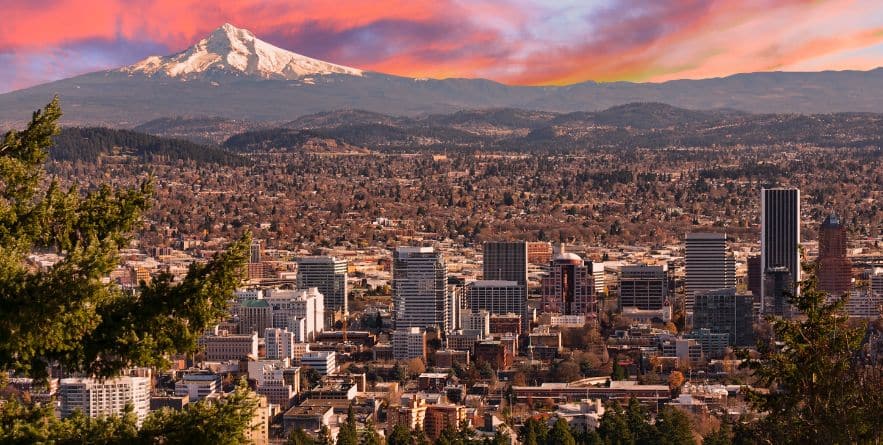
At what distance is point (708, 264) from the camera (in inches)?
2576

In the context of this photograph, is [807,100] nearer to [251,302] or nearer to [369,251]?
[369,251]

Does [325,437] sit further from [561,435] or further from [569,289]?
[569,289]

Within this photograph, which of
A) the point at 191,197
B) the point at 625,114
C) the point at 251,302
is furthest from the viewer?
the point at 625,114

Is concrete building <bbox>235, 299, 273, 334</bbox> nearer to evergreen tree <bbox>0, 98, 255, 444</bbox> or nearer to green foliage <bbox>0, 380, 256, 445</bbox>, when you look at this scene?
evergreen tree <bbox>0, 98, 255, 444</bbox>

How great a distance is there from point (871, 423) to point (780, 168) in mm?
100385

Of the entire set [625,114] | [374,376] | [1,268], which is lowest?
[374,376]

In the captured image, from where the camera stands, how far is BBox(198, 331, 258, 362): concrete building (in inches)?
1971

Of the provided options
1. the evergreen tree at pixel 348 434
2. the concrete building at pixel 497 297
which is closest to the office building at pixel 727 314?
the concrete building at pixel 497 297

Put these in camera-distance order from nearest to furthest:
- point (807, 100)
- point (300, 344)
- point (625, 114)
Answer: point (300, 344) → point (625, 114) → point (807, 100)

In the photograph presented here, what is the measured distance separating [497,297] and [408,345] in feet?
36.3

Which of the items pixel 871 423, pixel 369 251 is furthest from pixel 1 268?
pixel 369 251

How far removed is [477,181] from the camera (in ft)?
367

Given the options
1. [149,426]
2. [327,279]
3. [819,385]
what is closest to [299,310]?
[327,279]

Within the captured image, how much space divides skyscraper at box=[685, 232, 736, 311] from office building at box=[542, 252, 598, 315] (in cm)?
407
